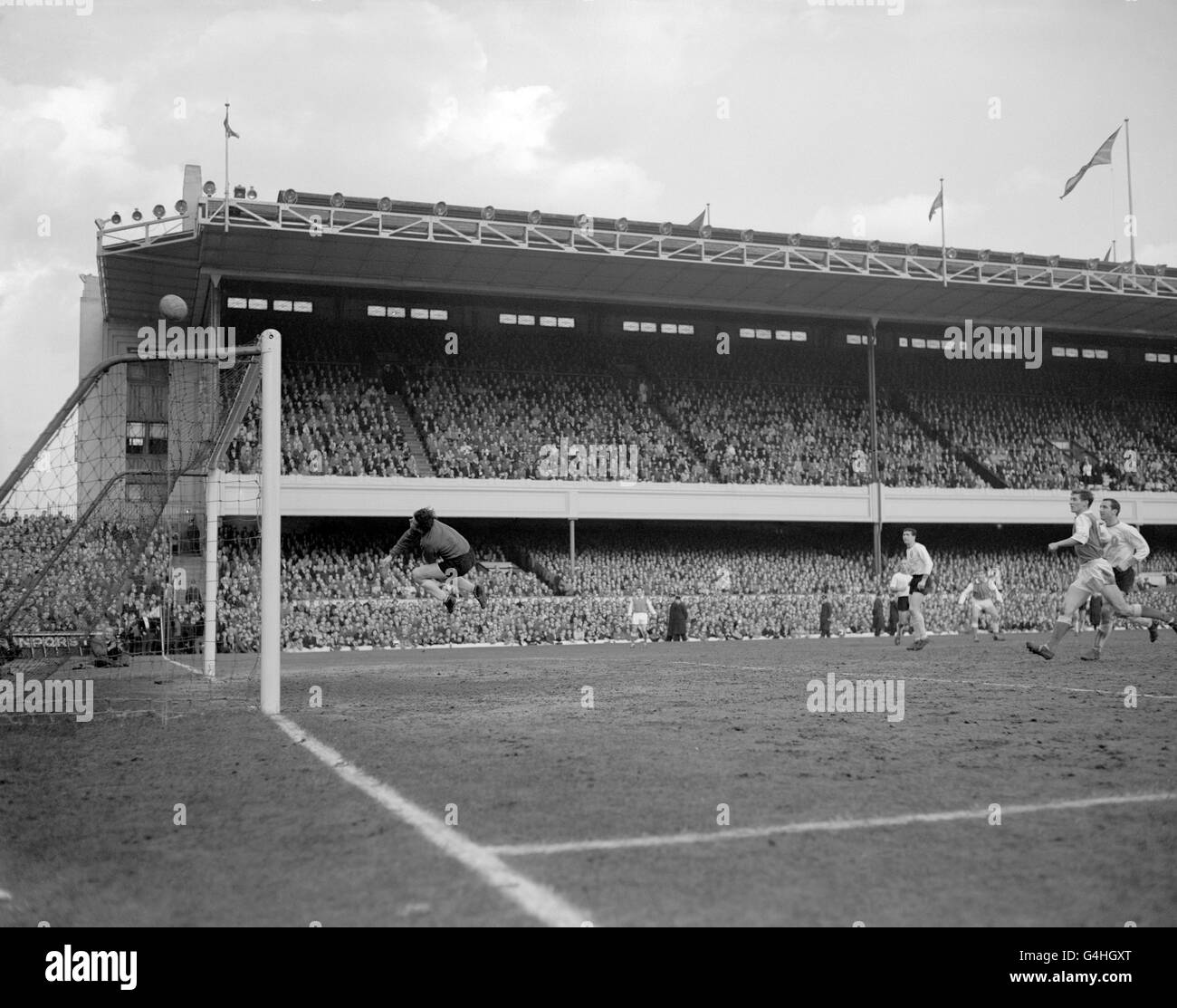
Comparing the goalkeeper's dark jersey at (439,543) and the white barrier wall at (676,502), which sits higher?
the white barrier wall at (676,502)

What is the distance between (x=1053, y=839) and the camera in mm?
4621

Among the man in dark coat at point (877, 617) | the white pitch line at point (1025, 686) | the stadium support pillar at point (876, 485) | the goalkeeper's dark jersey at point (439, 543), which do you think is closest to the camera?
the white pitch line at point (1025, 686)

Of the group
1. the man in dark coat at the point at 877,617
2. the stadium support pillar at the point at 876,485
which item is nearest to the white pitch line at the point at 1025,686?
the man in dark coat at the point at 877,617

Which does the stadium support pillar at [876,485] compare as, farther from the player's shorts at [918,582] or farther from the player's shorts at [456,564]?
the player's shorts at [456,564]

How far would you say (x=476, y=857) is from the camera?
4445mm

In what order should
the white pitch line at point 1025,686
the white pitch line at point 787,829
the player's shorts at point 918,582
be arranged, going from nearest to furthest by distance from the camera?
the white pitch line at point 787,829 → the white pitch line at point 1025,686 → the player's shorts at point 918,582

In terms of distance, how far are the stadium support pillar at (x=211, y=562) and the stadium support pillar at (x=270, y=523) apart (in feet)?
11.5

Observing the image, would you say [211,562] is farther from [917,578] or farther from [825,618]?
[825,618]

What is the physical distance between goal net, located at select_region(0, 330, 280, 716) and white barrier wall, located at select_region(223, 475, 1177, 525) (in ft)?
33.1

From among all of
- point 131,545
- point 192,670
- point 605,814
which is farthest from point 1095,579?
point 131,545

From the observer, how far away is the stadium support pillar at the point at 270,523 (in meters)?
10.8

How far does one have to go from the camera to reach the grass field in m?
3.86
